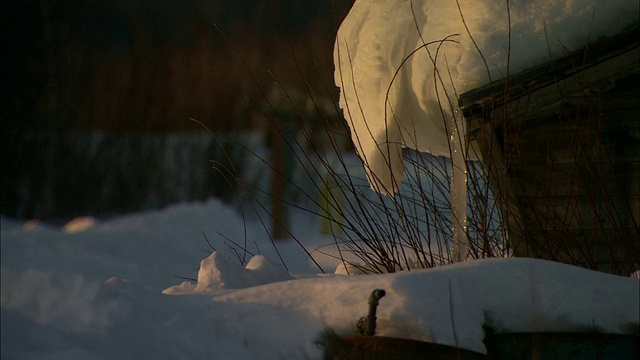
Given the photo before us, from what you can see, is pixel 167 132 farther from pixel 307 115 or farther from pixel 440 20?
pixel 440 20

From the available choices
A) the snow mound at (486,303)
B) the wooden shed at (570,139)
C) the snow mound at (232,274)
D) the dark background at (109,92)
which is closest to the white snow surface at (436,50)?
the wooden shed at (570,139)

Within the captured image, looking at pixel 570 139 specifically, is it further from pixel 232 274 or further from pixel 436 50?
pixel 232 274

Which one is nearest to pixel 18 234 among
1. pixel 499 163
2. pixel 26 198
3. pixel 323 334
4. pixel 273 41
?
pixel 26 198

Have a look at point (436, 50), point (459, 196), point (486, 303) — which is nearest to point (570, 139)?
point (459, 196)

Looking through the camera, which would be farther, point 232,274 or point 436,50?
point 436,50

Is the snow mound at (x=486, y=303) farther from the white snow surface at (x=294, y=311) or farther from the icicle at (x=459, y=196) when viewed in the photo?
the icicle at (x=459, y=196)

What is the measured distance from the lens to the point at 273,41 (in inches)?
534

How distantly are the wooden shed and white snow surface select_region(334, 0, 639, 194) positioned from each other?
9 centimetres

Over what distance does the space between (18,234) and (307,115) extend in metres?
3.55

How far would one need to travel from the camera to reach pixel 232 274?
11.8ft

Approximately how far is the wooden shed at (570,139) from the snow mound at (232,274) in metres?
1.00

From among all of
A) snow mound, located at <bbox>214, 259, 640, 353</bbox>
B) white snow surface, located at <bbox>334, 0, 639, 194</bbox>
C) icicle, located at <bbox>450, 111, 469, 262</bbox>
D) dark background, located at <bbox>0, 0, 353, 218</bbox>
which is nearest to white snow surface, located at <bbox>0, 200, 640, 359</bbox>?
snow mound, located at <bbox>214, 259, 640, 353</bbox>

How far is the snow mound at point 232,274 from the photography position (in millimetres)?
3582

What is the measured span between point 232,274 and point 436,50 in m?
1.34
